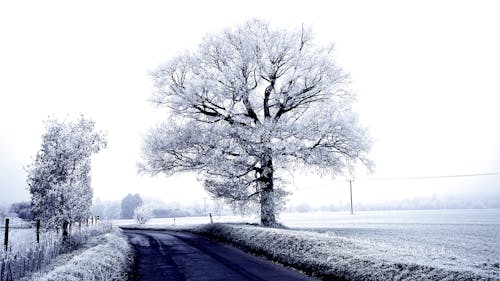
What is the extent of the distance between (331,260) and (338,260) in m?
→ 0.28

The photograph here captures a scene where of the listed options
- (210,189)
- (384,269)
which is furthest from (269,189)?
(384,269)

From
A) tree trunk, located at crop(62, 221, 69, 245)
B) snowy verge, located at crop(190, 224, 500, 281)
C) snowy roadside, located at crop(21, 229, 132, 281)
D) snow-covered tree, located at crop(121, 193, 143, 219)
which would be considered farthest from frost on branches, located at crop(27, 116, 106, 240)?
snow-covered tree, located at crop(121, 193, 143, 219)

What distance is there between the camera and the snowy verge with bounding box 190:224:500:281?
8273mm

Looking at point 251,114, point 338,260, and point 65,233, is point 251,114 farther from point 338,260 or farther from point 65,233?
point 338,260

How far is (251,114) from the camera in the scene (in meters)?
25.5

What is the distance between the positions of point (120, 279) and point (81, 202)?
9476mm

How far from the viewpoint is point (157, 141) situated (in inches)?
966

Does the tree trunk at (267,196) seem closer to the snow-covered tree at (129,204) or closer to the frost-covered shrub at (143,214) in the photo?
the frost-covered shrub at (143,214)

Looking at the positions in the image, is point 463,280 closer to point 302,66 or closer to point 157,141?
point 302,66

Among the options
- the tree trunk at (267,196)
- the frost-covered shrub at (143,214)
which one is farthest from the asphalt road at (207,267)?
the frost-covered shrub at (143,214)

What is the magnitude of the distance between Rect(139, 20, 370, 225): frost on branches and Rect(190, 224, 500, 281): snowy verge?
6.22 metres

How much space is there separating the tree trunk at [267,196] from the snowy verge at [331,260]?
5.39 meters

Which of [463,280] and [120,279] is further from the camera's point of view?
[120,279]

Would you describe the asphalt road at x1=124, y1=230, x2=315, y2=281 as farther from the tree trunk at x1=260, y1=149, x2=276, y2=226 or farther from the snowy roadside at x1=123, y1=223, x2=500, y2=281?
the tree trunk at x1=260, y1=149, x2=276, y2=226
